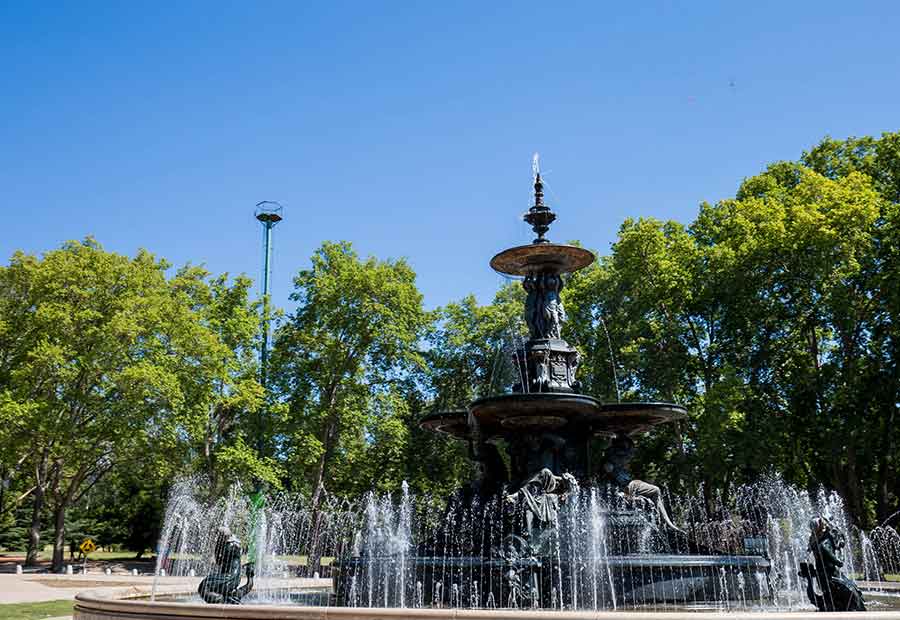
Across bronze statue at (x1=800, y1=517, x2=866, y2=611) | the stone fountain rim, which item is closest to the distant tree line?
bronze statue at (x1=800, y1=517, x2=866, y2=611)

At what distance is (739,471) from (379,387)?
51.3 feet

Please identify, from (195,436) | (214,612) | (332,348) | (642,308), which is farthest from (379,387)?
(214,612)

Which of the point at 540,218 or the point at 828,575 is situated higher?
the point at 540,218

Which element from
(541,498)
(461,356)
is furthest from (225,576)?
(461,356)

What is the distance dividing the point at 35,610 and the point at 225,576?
7785mm

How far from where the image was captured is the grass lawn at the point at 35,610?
49.3ft

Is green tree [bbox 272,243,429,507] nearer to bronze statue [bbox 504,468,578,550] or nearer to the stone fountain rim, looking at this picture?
bronze statue [bbox 504,468,578,550]

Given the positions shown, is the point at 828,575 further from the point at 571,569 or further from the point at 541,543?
the point at 541,543

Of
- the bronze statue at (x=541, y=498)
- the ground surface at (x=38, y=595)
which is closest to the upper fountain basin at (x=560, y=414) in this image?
the bronze statue at (x=541, y=498)

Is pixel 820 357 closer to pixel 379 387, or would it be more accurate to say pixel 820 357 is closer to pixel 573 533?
pixel 379 387

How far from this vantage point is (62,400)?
31.8 meters

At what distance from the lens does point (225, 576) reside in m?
11.1

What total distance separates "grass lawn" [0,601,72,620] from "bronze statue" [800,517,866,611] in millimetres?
12379

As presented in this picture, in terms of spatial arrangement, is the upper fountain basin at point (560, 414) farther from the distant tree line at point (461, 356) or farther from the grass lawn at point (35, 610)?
the distant tree line at point (461, 356)
